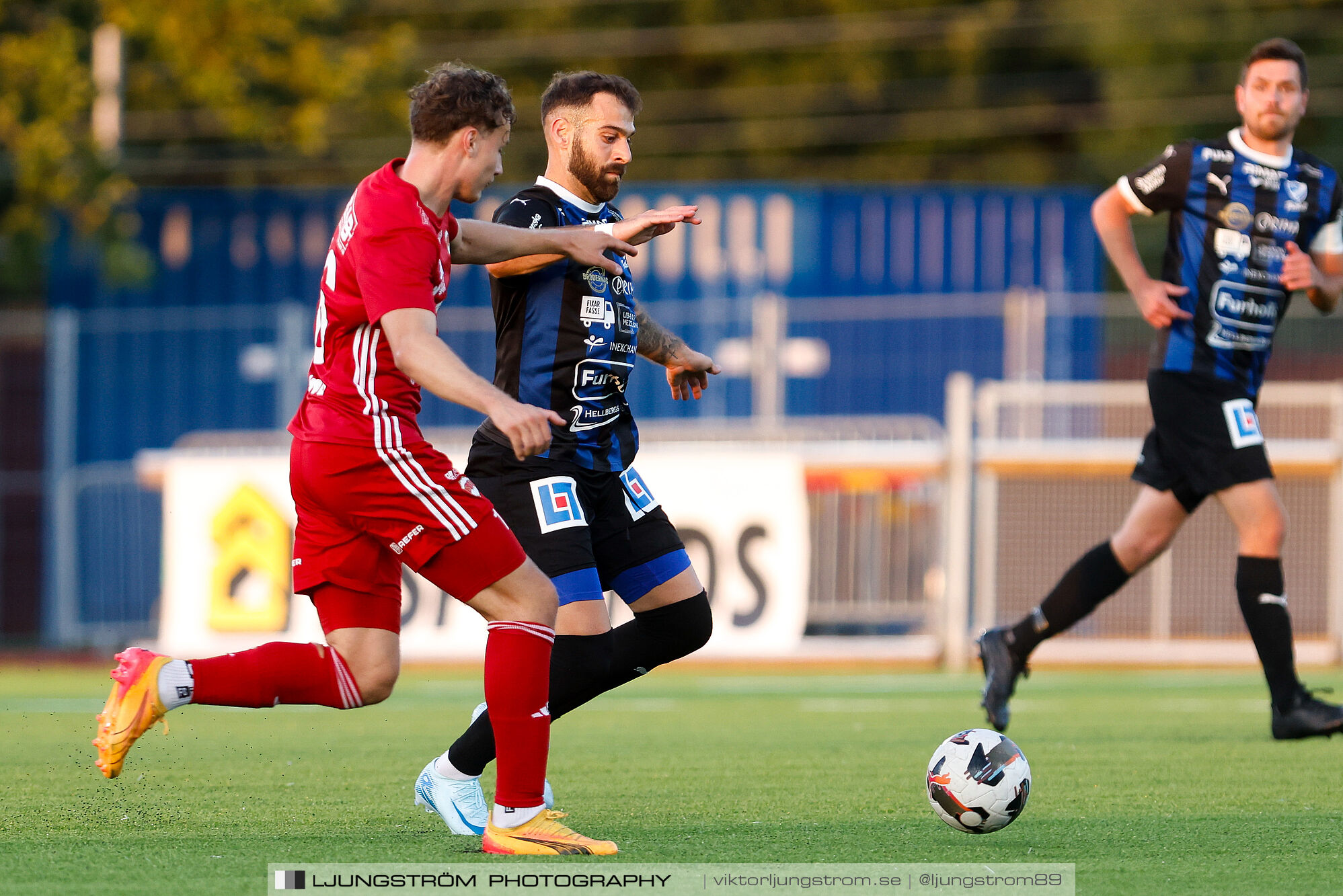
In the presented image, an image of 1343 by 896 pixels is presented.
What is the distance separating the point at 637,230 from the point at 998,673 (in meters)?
2.97

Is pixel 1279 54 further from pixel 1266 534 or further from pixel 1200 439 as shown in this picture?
pixel 1266 534

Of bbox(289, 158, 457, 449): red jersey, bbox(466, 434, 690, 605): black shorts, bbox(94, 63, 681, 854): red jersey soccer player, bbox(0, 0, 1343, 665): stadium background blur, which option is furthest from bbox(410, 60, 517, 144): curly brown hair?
bbox(0, 0, 1343, 665): stadium background blur

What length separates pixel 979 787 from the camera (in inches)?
187

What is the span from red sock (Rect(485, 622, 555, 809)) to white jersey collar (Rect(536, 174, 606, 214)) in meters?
1.33

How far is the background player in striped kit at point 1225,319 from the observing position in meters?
6.94

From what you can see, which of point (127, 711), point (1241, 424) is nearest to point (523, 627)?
point (127, 711)

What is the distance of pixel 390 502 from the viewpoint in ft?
14.7

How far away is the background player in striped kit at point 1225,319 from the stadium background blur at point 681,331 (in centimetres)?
524

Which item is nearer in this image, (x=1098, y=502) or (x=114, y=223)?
(x=1098, y=502)

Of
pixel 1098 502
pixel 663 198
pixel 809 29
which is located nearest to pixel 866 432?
pixel 1098 502

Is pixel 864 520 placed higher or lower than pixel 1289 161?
lower

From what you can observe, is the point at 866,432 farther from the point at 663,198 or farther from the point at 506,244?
the point at 506,244

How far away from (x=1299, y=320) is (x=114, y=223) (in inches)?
439

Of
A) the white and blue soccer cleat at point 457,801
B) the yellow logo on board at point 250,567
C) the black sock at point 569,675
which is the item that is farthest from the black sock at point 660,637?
the yellow logo on board at point 250,567
